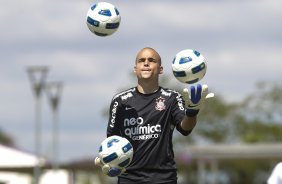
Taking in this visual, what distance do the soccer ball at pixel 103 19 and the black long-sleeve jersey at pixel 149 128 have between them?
40.3 inches

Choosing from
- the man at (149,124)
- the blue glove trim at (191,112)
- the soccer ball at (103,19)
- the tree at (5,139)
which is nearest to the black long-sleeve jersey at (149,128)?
the man at (149,124)

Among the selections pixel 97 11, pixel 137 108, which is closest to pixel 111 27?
pixel 97 11

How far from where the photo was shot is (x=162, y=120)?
1495 centimetres

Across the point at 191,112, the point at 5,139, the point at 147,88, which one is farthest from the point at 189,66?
the point at 5,139

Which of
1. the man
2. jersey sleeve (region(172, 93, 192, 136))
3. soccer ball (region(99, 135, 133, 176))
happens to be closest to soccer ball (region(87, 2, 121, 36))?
the man

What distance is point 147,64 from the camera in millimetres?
14789

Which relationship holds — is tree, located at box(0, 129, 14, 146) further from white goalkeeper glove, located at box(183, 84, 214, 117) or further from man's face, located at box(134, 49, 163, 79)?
white goalkeeper glove, located at box(183, 84, 214, 117)

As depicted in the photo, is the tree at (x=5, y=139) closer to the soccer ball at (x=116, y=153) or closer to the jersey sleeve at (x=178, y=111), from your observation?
the jersey sleeve at (x=178, y=111)

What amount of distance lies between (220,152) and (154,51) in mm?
44805

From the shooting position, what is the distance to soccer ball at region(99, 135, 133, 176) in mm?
14305

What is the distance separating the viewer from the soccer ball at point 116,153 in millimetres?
14305

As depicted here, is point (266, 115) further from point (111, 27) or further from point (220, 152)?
point (111, 27)

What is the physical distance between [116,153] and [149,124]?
0.86m

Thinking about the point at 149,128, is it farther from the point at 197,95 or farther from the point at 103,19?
the point at 103,19
